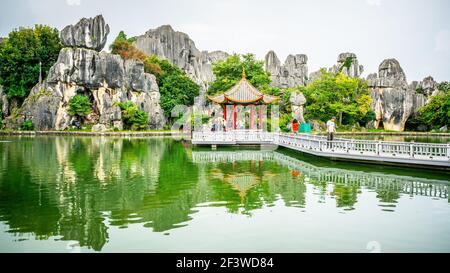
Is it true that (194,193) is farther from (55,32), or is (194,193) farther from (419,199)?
(55,32)

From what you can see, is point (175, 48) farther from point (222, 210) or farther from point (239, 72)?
point (222, 210)

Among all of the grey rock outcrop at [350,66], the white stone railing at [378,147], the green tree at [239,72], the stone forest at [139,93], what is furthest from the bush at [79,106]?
the grey rock outcrop at [350,66]

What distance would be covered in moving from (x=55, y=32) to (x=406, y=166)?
43465mm

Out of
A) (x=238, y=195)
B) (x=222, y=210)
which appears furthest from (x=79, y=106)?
(x=222, y=210)

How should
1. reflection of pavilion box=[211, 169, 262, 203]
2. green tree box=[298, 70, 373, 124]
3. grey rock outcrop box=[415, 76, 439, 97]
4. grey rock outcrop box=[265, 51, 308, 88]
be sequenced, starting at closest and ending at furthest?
1. reflection of pavilion box=[211, 169, 262, 203]
2. green tree box=[298, 70, 373, 124]
3. grey rock outcrop box=[415, 76, 439, 97]
4. grey rock outcrop box=[265, 51, 308, 88]

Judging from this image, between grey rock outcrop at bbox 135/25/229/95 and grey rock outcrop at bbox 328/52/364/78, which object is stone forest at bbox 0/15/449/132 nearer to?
grey rock outcrop at bbox 328/52/364/78

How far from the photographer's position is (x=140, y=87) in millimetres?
41156

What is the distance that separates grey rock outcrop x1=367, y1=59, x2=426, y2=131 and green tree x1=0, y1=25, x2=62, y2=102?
1501 inches

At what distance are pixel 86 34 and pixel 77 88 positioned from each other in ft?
18.0

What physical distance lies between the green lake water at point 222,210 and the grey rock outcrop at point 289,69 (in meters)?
40.2

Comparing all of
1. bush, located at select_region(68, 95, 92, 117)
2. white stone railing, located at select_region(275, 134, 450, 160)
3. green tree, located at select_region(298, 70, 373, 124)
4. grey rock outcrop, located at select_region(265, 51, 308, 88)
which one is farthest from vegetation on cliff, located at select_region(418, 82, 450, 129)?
bush, located at select_region(68, 95, 92, 117)

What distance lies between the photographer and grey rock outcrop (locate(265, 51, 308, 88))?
51500 millimetres

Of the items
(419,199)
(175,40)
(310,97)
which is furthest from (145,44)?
(419,199)
